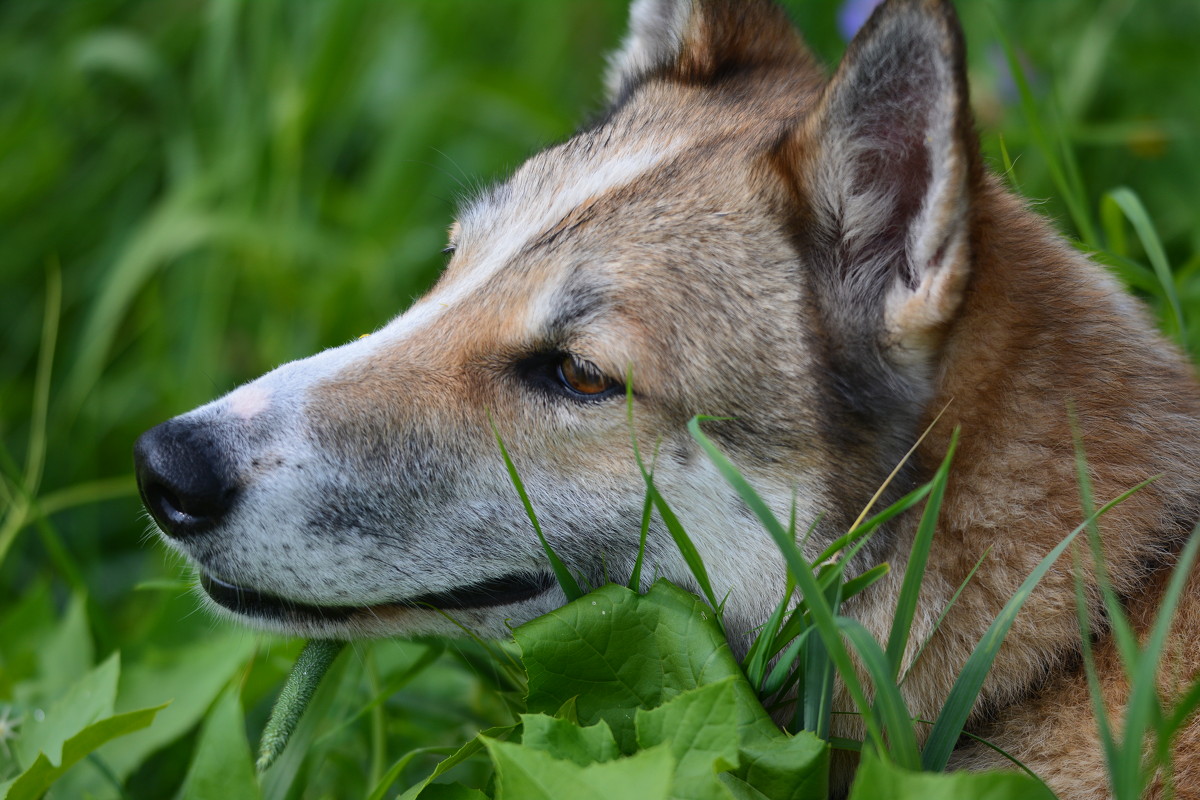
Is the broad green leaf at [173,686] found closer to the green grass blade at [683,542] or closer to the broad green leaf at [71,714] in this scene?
the broad green leaf at [71,714]

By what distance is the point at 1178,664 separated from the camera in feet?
6.75

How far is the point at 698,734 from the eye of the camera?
1787 mm

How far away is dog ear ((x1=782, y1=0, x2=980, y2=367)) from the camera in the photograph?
205 centimetres

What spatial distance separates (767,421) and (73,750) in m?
1.52

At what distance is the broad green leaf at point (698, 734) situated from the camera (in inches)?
68.5

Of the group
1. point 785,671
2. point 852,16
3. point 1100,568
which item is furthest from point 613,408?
point 852,16

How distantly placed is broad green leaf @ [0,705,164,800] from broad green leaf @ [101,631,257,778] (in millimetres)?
441

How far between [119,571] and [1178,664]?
149 inches

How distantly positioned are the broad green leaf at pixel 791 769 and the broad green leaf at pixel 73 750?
44.5 inches

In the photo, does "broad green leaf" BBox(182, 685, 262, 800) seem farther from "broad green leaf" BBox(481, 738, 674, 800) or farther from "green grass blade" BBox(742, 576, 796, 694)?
"green grass blade" BBox(742, 576, 796, 694)

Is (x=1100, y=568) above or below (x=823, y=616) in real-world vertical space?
above

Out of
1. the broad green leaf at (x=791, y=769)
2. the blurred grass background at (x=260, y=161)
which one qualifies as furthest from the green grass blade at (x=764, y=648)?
the blurred grass background at (x=260, y=161)

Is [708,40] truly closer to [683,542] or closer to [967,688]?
[683,542]

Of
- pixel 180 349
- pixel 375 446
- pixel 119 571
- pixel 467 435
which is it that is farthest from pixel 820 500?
pixel 180 349
